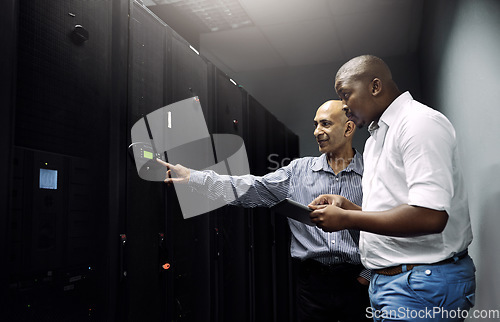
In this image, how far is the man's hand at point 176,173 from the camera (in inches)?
59.6

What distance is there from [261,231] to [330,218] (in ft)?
6.09

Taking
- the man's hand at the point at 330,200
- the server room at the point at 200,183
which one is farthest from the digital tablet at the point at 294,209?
the man's hand at the point at 330,200

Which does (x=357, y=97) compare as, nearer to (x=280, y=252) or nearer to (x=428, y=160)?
(x=428, y=160)

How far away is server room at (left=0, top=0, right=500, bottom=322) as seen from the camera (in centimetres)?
96

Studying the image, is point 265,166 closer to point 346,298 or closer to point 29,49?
point 346,298

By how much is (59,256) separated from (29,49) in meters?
0.52

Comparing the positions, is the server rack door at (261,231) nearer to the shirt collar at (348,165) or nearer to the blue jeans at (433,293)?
the shirt collar at (348,165)

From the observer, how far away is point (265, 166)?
3.11m

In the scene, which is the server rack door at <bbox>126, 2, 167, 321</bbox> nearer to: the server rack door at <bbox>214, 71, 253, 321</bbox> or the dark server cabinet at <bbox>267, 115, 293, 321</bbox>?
the server rack door at <bbox>214, 71, 253, 321</bbox>

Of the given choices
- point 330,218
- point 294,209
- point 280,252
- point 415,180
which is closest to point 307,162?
point 294,209

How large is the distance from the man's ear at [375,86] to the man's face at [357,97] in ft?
0.04

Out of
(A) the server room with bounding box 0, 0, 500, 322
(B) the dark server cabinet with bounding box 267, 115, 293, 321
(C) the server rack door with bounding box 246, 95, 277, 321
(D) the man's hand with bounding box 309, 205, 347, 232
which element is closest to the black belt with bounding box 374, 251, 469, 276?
(A) the server room with bounding box 0, 0, 500, 322

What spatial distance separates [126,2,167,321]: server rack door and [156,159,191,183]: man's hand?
59 mm

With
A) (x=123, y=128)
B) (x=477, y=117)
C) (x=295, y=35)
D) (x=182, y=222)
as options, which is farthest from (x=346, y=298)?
(x=295, y=35)
